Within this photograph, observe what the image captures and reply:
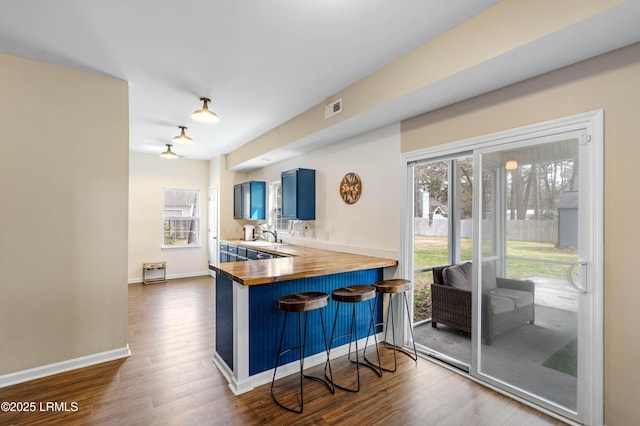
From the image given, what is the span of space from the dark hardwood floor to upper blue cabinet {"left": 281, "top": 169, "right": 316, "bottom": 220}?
222 cm

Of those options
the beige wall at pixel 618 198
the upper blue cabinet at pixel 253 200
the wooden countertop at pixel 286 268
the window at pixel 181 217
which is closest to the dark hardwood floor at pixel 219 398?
the beige wall at pixel 618 198

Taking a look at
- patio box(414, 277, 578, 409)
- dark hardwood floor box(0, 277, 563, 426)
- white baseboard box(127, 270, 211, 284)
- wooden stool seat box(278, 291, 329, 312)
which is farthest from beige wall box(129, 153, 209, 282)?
patio box(414, 277, 578, 409)

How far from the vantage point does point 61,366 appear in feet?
8.84

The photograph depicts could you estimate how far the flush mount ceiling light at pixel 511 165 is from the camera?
2387 millimetres

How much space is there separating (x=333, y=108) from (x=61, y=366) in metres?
3.63

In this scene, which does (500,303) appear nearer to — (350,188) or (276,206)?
(350,188)

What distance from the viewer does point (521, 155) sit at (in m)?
2.35

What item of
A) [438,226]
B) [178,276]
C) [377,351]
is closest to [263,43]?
[377,351]

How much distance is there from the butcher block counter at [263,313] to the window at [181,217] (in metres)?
4.72

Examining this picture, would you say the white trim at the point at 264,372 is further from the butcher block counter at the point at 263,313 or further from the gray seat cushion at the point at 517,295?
the gray seat cushion at the point at 517,295

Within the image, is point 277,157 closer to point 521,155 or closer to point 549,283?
point 521,155

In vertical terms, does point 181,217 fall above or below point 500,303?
above

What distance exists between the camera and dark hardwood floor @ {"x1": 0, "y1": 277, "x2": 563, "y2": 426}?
2.06 meters

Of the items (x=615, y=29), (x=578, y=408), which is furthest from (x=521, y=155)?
(x=578, y=408)
